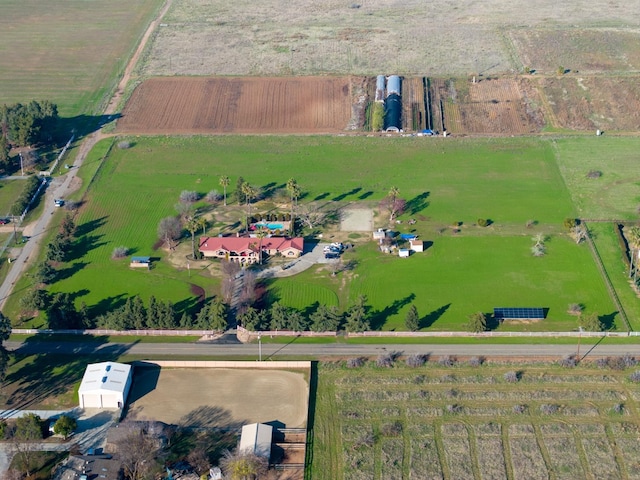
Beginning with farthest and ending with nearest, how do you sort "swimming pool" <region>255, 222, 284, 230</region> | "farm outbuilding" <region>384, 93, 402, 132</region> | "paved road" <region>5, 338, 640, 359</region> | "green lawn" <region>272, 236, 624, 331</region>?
"farm outbuilding" <region>384, 93, 402, 132</region> < "swimming pool" <region>255, 222, 284, 230</region> < "green lawn" <region>272, 236, 624, 331</region> < "paved road" <region>5, 338, 640, 359</region>

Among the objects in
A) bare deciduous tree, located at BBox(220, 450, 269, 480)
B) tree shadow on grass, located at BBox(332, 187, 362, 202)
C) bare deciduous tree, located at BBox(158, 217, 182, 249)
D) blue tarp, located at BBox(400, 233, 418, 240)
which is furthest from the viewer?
tree shadow on grass, located at BBox(332, 187, 362, 202)

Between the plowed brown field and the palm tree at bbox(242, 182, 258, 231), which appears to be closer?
the palm tree at bbox(242, 182, 258, 231)

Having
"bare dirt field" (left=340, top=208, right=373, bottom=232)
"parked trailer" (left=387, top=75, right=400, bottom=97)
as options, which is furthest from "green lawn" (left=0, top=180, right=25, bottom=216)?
"parked trailer" (left=387, top=75, right=400, bottom=97)

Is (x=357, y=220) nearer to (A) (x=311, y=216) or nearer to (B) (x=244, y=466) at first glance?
(A) (x=311, y=216)

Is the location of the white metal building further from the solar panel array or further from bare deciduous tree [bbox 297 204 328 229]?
the solar panel array

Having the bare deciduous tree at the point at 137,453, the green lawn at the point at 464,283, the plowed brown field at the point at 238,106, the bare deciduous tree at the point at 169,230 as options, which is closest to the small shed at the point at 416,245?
the green lawn at the point at 464,283

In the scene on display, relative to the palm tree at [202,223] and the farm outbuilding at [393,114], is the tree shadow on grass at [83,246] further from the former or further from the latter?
the farm outbuilding at [393,114]

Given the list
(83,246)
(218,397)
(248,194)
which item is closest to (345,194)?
(248,194)
